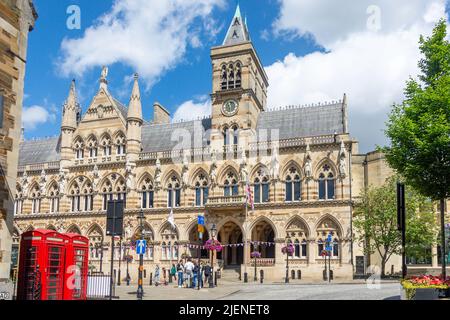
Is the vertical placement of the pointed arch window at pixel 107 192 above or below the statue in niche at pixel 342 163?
below

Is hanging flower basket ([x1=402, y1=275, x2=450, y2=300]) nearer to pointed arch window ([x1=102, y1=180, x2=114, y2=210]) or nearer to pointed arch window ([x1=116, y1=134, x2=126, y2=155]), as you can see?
pointed arch window ([x1=102, y1=180, x2=114, y2=210])

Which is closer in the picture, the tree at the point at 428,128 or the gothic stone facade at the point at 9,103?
the gothic stone facade at the point at 9,103

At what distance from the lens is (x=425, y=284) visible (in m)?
16.5

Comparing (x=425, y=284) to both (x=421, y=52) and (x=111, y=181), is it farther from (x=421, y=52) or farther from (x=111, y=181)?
(x=111, y=181)

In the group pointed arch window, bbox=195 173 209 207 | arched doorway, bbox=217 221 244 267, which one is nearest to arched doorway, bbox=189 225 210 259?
arched doorway, bbox=217 221 244 267

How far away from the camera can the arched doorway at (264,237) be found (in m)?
43.7

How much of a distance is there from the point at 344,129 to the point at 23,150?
122ft

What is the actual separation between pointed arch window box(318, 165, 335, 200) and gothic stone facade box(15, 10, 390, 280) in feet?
0.27

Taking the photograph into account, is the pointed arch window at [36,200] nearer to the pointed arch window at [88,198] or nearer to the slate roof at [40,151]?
the slate roof at [40,151]

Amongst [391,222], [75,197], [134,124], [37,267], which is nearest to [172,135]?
[134,124]

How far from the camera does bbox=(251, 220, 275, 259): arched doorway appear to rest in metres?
43.7

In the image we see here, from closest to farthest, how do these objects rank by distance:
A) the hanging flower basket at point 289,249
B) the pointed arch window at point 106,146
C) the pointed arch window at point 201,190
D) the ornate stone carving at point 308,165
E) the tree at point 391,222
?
the hanging flower basket at point 289,249
the tree at point 391,222
the ornate stone carving at point 308,165
the pointed arch window at point 201,190
the pointed arch window at point 106,146

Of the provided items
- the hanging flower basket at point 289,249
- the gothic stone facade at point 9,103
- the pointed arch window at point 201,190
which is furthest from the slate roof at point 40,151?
the gothic stone facade at point 9,103
